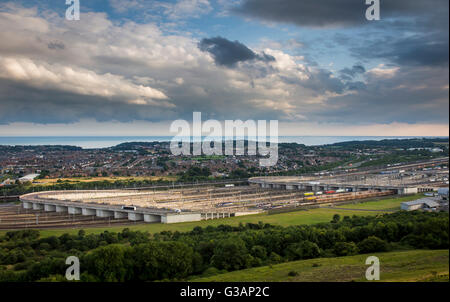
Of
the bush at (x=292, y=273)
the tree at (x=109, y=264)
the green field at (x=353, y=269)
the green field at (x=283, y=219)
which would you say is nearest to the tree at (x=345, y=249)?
the green field at (x=353, y=269)

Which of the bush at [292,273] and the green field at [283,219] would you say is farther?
the green field at [283,219]

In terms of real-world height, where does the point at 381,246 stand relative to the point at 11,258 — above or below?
above

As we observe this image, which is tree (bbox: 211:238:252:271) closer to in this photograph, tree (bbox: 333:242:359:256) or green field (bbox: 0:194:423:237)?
tree (bbox: 333:242:359:256)

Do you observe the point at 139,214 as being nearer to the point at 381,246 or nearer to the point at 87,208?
the point at 87,208

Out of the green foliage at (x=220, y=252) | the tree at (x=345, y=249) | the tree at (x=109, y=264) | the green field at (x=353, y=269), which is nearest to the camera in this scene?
the green field at (x=353, y=269)

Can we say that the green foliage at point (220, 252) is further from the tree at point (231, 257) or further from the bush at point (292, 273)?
the bush at point (292, 273)

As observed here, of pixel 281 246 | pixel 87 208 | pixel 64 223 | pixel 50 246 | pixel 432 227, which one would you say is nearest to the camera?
pixel 432 227

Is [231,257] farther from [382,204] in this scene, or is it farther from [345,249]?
[382,204]
